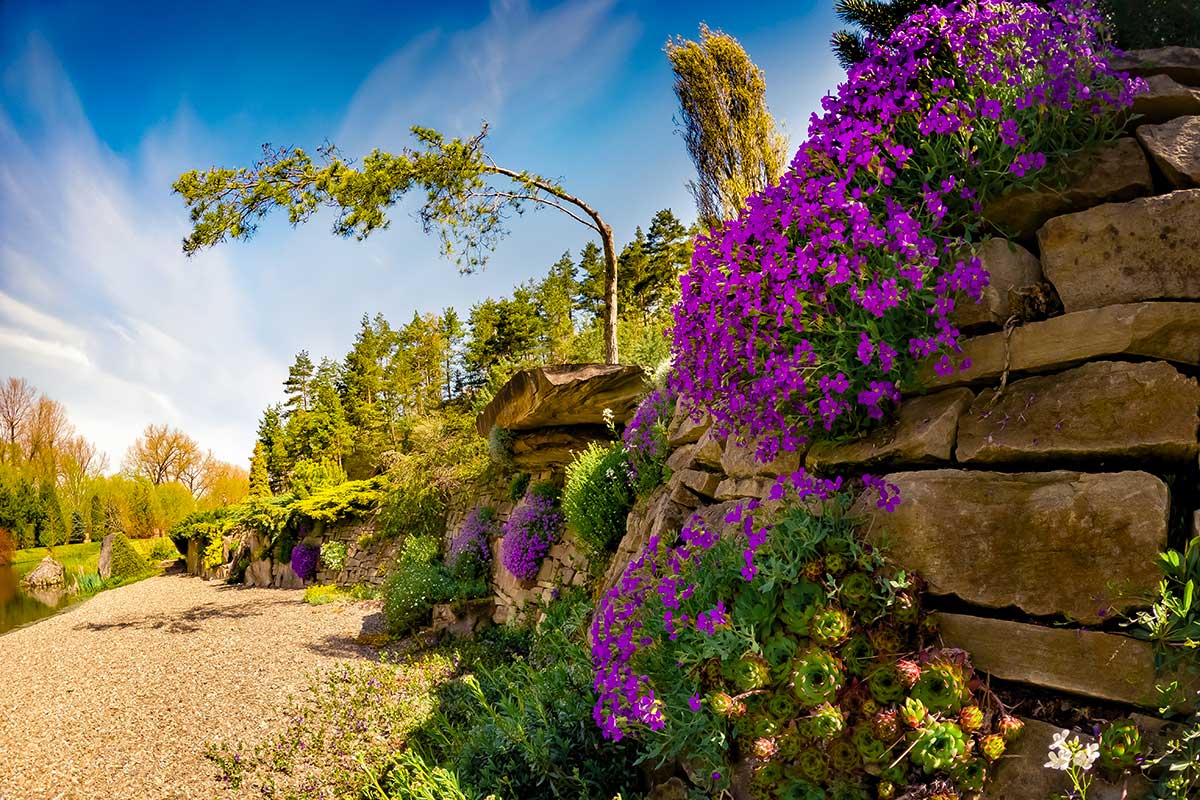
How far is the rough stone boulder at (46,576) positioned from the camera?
1927cm

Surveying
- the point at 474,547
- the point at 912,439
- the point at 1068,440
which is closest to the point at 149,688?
the point at 474,547

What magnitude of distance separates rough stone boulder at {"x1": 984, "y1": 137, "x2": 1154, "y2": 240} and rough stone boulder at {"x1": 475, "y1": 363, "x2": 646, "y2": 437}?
12.4ft

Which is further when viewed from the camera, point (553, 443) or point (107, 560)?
point (107, 560)

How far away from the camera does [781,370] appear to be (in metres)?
2.37

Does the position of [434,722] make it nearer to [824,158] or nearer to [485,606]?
[485,606]

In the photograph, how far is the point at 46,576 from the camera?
19438 millimetres

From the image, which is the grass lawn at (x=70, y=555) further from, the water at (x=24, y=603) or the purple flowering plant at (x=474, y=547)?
the purple flowering plant at (x=474, y=547)

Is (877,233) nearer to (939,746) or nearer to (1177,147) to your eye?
(1177,147)

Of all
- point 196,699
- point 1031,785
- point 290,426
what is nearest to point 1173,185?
point 1031,785

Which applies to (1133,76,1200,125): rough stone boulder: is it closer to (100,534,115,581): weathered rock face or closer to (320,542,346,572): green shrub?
(320,542,346,572): green shrub

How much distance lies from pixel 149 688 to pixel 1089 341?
8612 mm

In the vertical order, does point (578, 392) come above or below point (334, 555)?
above

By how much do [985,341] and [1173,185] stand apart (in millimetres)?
886

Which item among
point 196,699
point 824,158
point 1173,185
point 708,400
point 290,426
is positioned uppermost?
point 290,426
